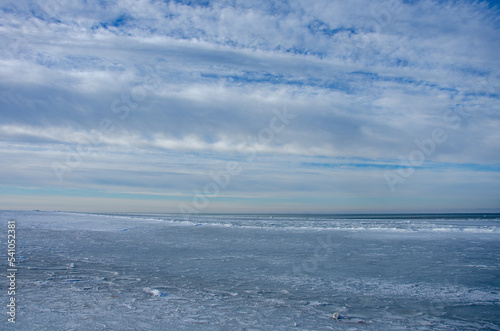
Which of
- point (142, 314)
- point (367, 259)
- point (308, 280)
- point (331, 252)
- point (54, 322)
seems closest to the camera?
point (54, 322)

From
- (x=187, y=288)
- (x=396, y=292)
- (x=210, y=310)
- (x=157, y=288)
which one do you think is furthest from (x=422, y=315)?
(x=157, y=288)

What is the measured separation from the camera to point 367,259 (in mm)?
11883

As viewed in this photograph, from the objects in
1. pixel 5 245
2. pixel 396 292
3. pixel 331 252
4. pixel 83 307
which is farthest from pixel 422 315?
pixel 5 245

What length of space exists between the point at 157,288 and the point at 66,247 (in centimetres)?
877

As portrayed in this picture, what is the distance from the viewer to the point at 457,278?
8.84m

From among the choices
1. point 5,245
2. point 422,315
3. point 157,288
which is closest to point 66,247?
point 5,245

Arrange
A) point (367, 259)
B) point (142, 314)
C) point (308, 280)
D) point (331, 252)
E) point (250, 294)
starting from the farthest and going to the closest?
point (331, 252) < point (367, 259) < point (308, 280) < point (250, 294) < point (142, 314)

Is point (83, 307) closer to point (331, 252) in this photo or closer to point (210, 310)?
point (210, 310)

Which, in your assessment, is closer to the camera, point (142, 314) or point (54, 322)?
point (54, 322)

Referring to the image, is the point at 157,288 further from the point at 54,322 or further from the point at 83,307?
the point at 54,322

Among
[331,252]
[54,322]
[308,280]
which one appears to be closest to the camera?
[54,322]

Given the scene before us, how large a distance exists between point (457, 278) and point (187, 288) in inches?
283

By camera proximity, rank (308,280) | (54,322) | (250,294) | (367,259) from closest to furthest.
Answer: (54,322), (250,294), (308,280), (367,259)

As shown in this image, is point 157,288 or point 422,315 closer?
point 422,315
